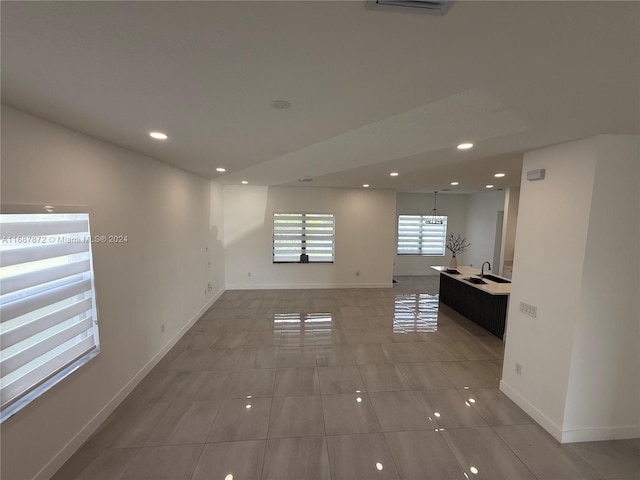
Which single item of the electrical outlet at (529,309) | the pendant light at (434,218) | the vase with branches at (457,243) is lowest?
the electrical outlet at (529,309)

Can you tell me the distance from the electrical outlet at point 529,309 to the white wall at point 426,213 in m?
6.33

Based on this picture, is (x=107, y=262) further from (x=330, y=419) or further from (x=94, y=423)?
(x=330, y=419)

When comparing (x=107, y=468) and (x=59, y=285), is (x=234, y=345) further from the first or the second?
(x=59, y=285)

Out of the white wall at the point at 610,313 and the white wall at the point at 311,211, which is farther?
the white wall at the point at 311,211

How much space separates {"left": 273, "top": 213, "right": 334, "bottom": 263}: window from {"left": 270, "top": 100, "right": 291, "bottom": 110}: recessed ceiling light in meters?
5.40

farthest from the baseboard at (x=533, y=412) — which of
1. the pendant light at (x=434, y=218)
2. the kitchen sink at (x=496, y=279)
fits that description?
the pendant light at (x=434, y=218)

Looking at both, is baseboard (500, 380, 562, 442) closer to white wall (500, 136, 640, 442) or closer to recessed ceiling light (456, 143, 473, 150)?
white wall (500, 136, 640, 442)

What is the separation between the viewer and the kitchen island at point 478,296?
173 inches

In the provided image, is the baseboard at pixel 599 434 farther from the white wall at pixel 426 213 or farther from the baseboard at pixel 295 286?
the white wall at pixel 426 213

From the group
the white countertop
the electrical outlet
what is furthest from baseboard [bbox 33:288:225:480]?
the white countertop

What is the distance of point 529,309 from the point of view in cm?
279

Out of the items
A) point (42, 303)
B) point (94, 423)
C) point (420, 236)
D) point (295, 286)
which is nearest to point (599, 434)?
point (94, 423)

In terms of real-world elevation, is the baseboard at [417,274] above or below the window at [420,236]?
below

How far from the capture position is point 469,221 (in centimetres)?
919
